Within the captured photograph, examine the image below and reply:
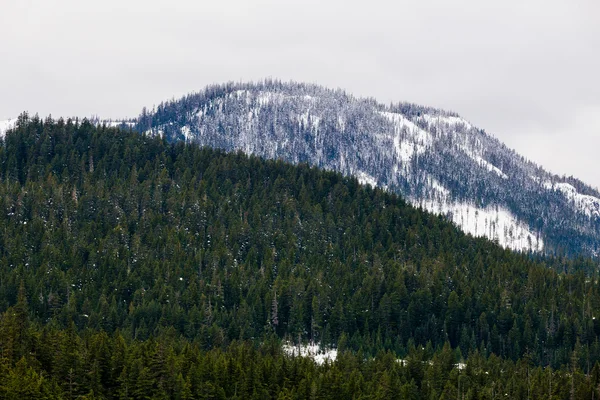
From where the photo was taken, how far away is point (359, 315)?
→ 185 m

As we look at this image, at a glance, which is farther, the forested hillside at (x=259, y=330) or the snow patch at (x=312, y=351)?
the snow patch at (x=312, y=351)

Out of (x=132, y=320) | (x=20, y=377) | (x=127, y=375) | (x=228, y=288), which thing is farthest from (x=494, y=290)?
(x=20, y=377)

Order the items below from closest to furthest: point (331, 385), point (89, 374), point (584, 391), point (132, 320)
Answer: point (89, 374)
point (331, 385)
point (584, 391)
point (132, 320)

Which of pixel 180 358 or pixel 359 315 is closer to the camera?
pixel 180 358

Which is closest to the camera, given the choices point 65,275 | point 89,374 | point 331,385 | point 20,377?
point 20,377

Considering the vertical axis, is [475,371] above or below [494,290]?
below

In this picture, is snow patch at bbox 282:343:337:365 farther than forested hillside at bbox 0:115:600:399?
Yes

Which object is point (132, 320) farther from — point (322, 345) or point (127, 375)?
point (127, 375)

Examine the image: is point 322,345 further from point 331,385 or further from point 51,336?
point 51,336

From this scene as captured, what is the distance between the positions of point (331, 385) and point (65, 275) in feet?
265

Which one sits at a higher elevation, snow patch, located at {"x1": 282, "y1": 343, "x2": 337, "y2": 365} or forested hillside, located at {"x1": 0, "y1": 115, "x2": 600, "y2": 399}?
forested hillside, located at {"x1": 0, "y1": 115, "x2": 600, "y2": 399}

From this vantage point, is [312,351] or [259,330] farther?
[259,330]

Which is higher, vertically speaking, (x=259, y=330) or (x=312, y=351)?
(x=259, y=330)

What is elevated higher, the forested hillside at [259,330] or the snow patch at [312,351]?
the forested hillside at [259,330]
